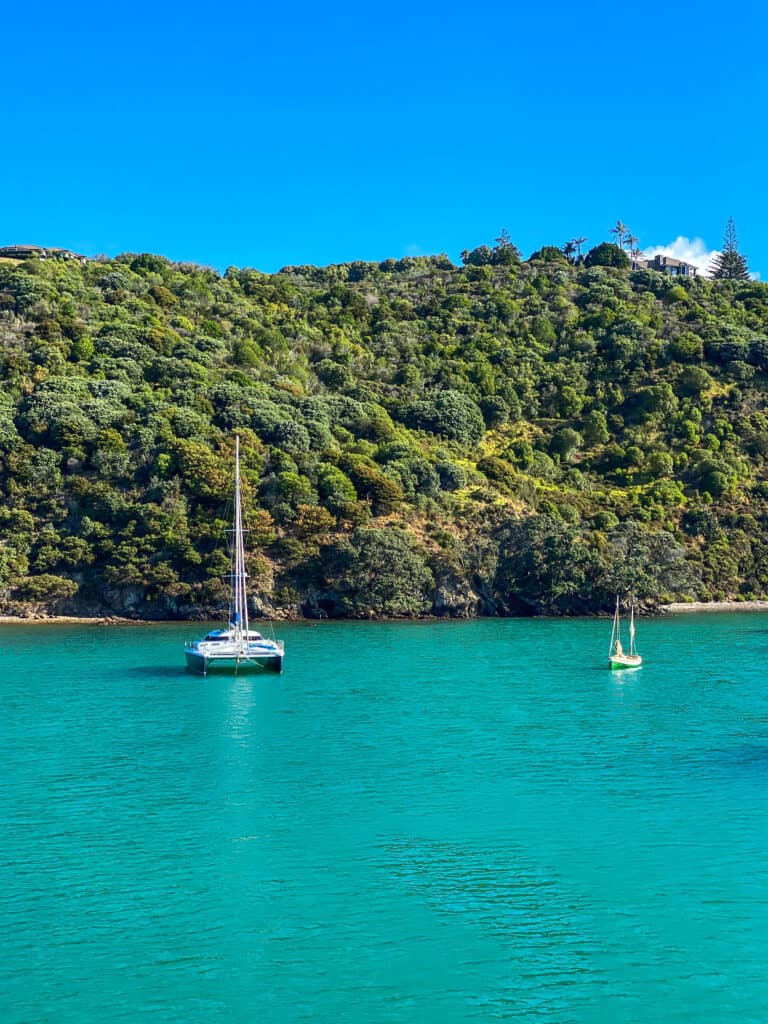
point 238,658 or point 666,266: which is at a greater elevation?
point 666,266

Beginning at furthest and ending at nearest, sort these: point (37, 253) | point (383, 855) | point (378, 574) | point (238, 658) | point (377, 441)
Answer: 1. point (37, 253)
2. point (377, 441)
3. point (378, 574)
4. point (238, 658)
5. point (383, 855)

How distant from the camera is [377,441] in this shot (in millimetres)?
112625

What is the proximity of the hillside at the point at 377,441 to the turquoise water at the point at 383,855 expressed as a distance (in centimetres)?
3895

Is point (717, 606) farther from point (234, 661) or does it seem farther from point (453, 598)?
point (234, 661)

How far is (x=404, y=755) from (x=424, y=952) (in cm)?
1822

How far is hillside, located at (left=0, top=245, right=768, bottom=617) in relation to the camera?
92938mm

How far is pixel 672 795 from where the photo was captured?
1319 inches

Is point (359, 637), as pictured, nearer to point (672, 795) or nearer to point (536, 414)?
point (672, 795)

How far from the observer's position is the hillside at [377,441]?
92.9 meters

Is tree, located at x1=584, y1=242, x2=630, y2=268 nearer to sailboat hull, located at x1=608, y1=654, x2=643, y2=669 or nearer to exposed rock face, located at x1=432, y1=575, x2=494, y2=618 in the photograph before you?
exposed rock face, located at x1=432, y1=575, x2=494, y2=618

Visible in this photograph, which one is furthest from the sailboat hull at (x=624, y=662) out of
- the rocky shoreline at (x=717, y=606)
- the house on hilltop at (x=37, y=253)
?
the house on hilltop at (x=37, y=253)

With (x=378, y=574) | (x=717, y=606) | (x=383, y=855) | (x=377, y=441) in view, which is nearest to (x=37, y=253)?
(x=377, y=441)

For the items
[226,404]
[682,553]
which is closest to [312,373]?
[226,404]

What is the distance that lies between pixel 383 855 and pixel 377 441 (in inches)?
Result: 3414
